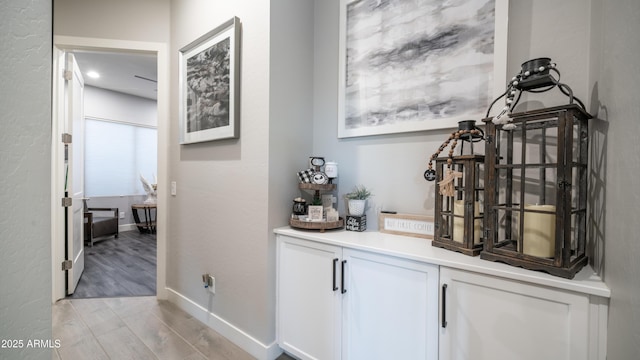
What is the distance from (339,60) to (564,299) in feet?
5.58

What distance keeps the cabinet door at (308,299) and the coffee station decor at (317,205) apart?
13cm

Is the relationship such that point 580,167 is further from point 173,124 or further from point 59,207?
point 59,207

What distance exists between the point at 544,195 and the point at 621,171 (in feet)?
1.35

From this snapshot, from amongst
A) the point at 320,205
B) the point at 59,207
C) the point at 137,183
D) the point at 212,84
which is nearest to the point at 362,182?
the point at 320,205

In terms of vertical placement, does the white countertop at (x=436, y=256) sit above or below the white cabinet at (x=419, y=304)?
above

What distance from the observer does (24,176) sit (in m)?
0.55

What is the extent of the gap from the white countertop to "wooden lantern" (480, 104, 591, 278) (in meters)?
0.04

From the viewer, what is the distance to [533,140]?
1266 mm

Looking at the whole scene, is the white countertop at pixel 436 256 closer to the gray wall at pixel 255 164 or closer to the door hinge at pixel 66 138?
the gray wall at pixel 255 164

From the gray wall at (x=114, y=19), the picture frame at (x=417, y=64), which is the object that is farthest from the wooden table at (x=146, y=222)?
the picture frame at (x=417, y=64)

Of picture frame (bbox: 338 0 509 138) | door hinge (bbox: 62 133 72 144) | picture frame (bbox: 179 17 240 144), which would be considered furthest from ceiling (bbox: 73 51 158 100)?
picture frame (bbox: 338 0 509 138)

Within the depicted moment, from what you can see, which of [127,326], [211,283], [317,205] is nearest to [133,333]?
[127,326]

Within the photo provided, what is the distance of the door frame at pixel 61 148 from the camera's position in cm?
248

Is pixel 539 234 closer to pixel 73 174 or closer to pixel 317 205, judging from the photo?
pixel 317 205
